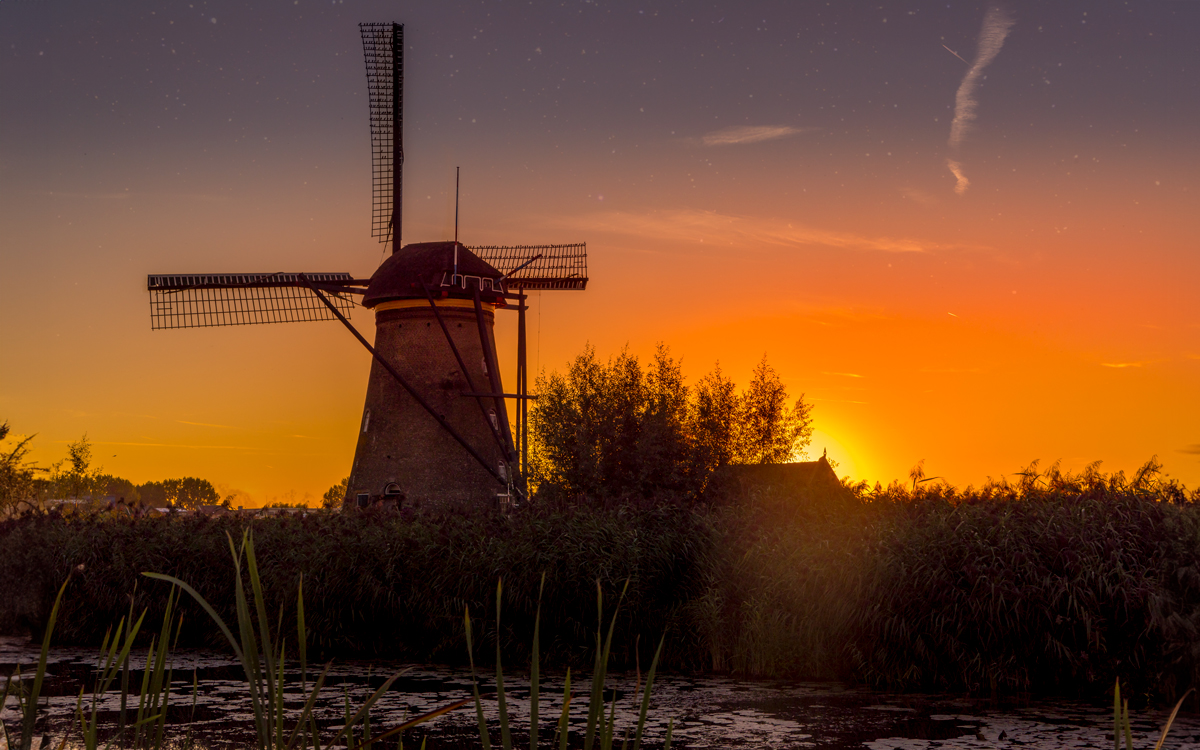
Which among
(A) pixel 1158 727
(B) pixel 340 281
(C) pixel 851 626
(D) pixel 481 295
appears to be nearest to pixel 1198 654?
(A) pixel 1158 727

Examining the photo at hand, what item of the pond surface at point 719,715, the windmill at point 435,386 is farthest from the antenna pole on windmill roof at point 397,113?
the pond surface at point 719,715

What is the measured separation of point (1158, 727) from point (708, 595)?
4.63m

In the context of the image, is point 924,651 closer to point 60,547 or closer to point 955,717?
point 955,717

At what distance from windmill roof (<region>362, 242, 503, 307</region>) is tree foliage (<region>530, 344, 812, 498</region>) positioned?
4172 mm

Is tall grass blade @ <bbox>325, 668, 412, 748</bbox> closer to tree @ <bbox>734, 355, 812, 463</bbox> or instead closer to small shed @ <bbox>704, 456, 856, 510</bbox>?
small shed @ <bbox>704, 456, 856, 510</bbox>

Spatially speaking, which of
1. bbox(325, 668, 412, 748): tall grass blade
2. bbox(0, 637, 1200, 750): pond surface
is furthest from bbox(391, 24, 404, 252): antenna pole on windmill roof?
bbox(325, 668, 412, 748): tall grass blade

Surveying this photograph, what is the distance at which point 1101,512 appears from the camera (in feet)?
37.3

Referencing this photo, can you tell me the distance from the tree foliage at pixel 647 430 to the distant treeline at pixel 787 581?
778cm

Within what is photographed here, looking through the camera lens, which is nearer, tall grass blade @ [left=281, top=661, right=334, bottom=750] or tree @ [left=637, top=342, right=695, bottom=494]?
tall grass blade @ [left=281, top=661, right=334, bottom=750]

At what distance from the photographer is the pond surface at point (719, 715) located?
845 centimetres

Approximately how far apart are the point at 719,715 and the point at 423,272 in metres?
17.9

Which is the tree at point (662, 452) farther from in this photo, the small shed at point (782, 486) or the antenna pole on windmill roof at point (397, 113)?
the antenna pole on windmill roof at point (397, 113)

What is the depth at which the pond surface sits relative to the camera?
845cm

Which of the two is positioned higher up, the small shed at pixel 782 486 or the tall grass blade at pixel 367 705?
the small shed at pixel 782 486
